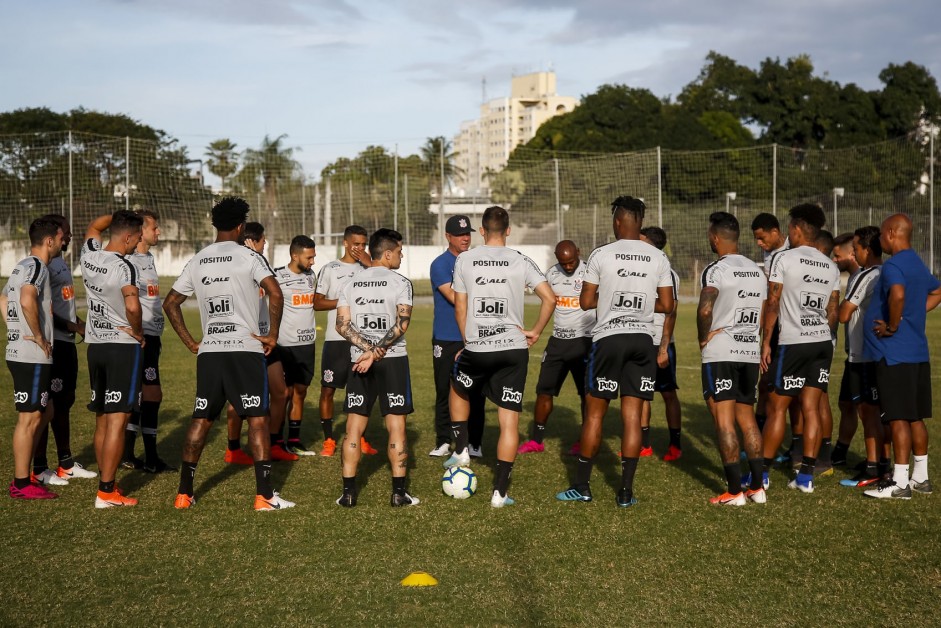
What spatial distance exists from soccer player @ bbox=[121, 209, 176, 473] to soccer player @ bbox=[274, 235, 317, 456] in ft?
4.07

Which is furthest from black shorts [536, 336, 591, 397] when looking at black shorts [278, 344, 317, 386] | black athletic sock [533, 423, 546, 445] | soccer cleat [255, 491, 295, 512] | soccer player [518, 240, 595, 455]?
soccer cleat [255, 491, 295, 512]

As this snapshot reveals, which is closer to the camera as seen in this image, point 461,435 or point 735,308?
point 735,308

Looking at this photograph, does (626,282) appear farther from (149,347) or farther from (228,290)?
(149,347)

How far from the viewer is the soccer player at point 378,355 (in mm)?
7156

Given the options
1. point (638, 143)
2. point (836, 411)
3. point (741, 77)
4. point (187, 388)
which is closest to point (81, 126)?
point (638, 143)

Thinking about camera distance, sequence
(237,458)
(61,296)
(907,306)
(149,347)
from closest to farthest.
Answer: (907,306) → (61,296) → (149,347) → (237,458)

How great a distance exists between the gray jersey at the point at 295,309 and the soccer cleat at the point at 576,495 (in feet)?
10.8

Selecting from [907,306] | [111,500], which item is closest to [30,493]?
[111,500]

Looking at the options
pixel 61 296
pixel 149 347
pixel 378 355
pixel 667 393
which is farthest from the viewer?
pixel 667 393

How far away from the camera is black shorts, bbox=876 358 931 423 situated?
295 inches

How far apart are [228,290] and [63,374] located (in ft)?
7.23

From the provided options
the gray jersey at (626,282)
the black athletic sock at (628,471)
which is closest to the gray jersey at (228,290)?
the gray jersey at (626,282)

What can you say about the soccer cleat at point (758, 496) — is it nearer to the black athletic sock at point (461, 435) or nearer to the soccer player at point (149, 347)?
the black athletic sock at point (461, 435)

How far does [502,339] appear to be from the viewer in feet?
24.1
